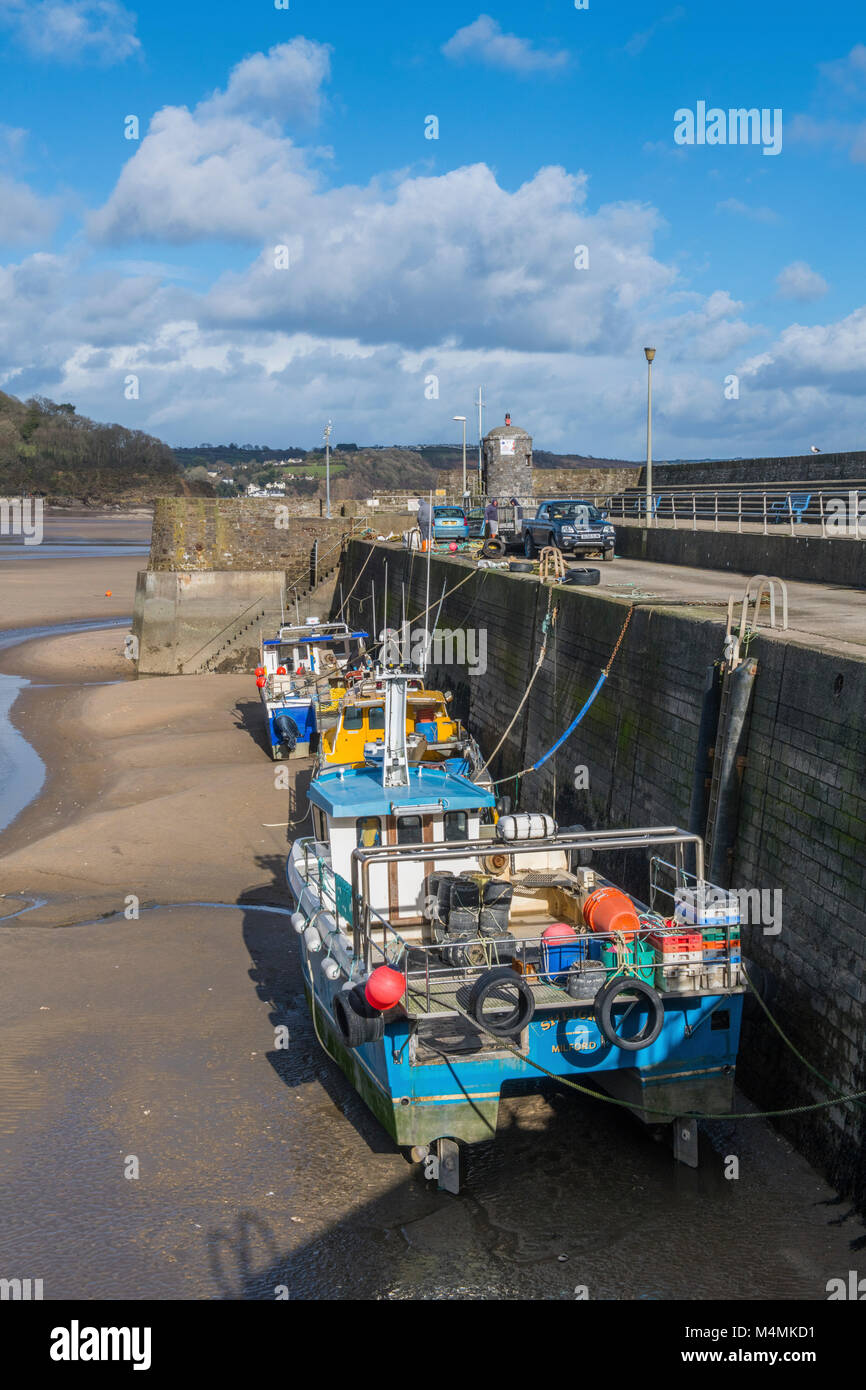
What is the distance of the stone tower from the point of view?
39.8m

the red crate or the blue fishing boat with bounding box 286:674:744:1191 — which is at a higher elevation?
the red crate

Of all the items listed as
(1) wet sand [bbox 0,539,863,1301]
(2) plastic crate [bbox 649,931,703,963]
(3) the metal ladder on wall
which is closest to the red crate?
(2) plastic crate [bbox 649,931,703,963]

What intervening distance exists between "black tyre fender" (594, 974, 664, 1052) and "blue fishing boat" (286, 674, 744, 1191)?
1 centimetres

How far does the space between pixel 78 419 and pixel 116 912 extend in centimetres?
15437

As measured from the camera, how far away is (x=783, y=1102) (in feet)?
30.9

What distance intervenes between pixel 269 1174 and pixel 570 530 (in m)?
19.4

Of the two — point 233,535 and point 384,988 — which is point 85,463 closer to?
point 233,535

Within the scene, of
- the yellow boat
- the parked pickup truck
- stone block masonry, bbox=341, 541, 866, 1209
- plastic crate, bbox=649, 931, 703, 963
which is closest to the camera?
stone block masonry, bbox=341, 541, 866, 1209

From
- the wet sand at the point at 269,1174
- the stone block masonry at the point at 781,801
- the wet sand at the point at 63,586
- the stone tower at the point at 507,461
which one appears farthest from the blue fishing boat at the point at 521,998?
the wet sand at the point at 63,586

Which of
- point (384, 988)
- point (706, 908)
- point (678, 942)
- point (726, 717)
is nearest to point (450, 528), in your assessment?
point (726, 717)

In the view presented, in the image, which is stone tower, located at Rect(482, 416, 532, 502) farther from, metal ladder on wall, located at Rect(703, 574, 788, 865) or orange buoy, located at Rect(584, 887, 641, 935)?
orange buoy, located at Rect(584, 887, 641, 935)

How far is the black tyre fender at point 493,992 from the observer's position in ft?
27.2

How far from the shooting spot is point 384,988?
26.7 ft
